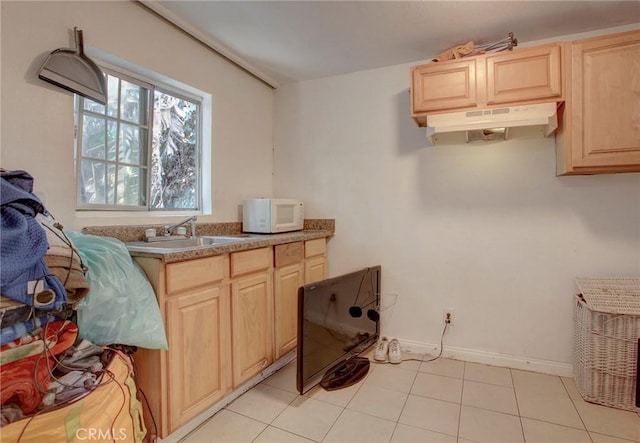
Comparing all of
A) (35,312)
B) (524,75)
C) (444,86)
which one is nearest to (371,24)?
(444,86)

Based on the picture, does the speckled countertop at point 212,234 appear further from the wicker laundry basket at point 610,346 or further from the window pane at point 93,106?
the wicker laundry basket at point 610,346

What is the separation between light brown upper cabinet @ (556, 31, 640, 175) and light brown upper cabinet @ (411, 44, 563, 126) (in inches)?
4.2

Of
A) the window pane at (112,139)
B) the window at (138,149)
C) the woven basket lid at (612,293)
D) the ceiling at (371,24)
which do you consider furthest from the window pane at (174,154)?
the woven basket lid at (612,293)

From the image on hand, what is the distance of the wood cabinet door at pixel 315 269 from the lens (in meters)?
2.72

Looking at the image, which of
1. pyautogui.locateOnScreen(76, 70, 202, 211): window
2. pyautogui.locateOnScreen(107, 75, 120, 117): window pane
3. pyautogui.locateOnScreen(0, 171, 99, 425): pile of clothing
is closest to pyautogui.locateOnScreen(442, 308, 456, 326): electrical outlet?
pyautogui.locateOnScreen(76, 70, 202, 211): window

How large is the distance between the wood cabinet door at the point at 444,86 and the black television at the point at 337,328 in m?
1.23

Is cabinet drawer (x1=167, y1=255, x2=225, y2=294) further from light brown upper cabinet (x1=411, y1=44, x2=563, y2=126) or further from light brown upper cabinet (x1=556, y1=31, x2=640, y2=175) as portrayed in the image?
light brown upper cabinet (x1=556, y1=31, x2=640, y2=175)

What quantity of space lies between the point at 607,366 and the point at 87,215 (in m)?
2.97

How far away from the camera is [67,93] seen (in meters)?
1.70

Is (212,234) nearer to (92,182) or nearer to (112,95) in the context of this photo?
(92,182)

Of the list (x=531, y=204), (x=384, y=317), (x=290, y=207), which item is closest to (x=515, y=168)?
(x=531, y=204)

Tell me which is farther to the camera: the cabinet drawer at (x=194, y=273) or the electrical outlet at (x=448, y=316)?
the electrical outlet at (x=448, y=316)

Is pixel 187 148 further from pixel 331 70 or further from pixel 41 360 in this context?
pixel 41 360

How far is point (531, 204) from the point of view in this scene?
2.41 metres
